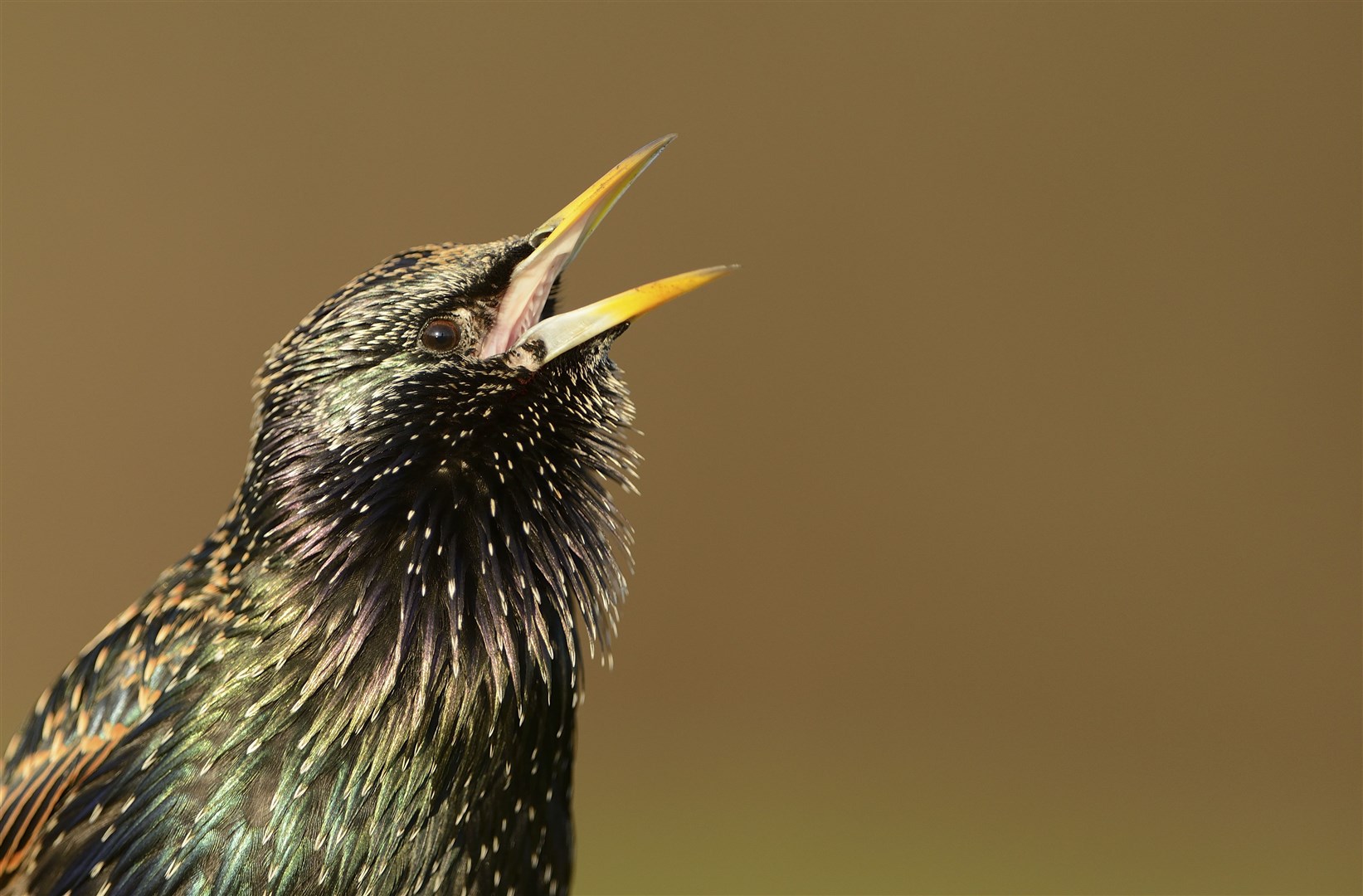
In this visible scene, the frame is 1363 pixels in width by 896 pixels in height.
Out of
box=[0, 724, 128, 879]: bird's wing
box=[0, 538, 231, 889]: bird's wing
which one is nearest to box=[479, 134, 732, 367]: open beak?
box=[0, 538, 231, 889]: bird's wing

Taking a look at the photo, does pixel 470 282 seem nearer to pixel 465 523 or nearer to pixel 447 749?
pixel 465 523

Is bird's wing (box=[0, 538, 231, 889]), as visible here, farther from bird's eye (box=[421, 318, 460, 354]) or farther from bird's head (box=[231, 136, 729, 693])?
bird's eye (box=[421, 318, 460, 354])

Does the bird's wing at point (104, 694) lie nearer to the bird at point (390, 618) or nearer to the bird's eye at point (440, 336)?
the bird at point (390, 618)

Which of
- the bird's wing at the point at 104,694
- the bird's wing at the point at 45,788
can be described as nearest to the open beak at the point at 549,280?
the bird's wing at the point at 104,694

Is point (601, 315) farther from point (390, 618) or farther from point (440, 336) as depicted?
point (390, 618)

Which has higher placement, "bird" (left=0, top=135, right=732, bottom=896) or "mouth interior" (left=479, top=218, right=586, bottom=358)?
"mouth interior" (left=479, top=218, right=586, bottom=358)

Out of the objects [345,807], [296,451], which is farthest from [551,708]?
[296,451]
